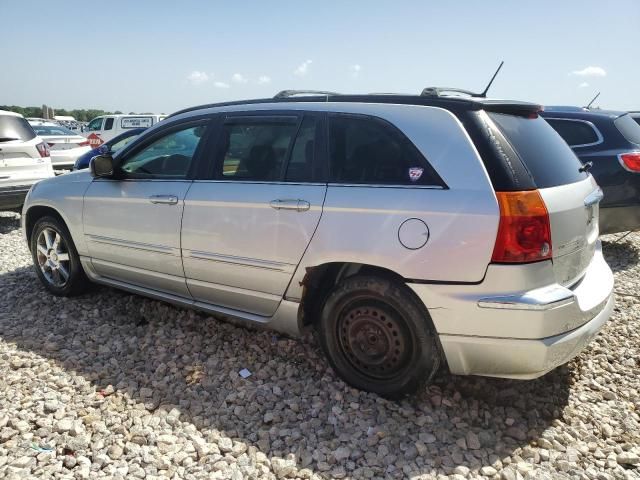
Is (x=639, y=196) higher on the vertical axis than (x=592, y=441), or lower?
higher

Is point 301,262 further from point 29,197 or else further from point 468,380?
point 29,197

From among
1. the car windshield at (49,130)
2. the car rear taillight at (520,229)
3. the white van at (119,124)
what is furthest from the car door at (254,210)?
the white van at (119,124)

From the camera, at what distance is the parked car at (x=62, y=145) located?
12.3 m

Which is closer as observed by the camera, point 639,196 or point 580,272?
point 580,272

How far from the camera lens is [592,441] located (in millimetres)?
2584

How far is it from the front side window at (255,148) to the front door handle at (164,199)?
38cm

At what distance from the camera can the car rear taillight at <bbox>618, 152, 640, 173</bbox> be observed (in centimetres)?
548

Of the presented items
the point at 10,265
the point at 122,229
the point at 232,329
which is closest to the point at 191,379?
the point at 232,329

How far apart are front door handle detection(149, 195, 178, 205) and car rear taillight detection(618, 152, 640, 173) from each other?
4.94 m

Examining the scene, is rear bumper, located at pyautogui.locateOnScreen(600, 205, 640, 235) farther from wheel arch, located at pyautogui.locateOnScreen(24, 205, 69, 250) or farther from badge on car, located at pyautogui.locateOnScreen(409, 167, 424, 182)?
wheel arch, located at pyautogui.locateOnScreen(24, 205, 69, 250)

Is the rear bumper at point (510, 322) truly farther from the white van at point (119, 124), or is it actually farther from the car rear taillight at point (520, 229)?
the white van at point (119, 124)

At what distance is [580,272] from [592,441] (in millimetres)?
902

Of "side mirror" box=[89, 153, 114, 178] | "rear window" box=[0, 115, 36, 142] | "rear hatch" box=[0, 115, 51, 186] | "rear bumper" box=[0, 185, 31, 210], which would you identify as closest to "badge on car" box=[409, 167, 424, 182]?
"side mirror" box=[89, 153, 114, 178]

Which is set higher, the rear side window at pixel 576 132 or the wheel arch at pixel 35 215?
the rear side window at pixel 576 132
